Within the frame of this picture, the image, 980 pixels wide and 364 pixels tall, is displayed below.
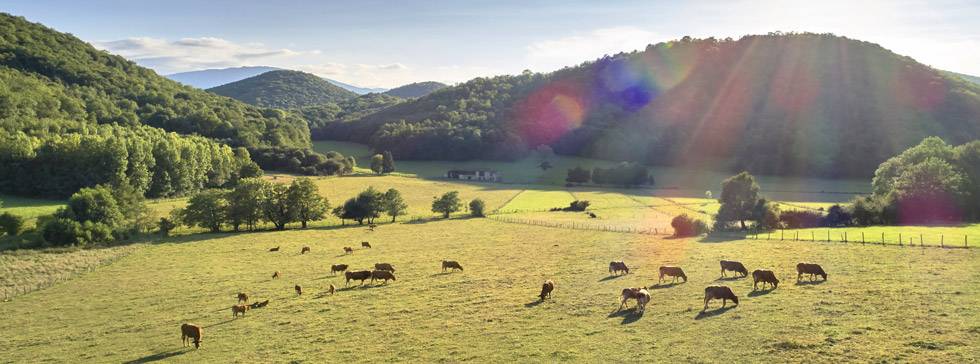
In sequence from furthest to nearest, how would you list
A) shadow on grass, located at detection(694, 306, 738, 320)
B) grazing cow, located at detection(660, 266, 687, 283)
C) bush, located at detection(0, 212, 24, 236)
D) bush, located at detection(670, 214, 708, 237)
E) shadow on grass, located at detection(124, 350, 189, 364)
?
bush, located at detection(0, 212, 24, 236) < bush, located at detection(670, 214, 708, 237) < grazing cow, located at detection(660, 266, 687, 283) < shadow on grass, located at detection(694, 306, 738, 320) < shadow on grass, located at detection(124, 350, 189, 364)

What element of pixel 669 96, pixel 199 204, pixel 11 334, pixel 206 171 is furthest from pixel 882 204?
pixel 669 96

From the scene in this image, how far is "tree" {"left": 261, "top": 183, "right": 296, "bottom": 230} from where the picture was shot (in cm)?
7006

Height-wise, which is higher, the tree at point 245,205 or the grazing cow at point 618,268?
the tree at point 245,205

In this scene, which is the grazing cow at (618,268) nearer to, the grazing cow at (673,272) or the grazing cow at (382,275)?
the grazing cow at (673,272)

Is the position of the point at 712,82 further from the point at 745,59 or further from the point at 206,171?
the point at 206,171

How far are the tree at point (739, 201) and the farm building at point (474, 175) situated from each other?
77.8 metres

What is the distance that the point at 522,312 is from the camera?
2605 centimetres

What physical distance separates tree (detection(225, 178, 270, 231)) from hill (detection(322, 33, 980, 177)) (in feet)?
300

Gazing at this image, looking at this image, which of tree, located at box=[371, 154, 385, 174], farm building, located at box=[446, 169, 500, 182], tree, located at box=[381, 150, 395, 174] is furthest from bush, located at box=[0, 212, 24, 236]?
tree, located at box=[381, 150, 395, 174]

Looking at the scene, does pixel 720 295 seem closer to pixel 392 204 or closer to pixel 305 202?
pixel 392 204

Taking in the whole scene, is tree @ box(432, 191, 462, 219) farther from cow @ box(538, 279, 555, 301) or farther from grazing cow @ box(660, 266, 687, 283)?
cow @ box(538, 279, 555, 301)

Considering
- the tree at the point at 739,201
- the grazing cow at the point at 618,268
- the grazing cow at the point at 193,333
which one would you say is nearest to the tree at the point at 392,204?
the tree at the point at 739,201

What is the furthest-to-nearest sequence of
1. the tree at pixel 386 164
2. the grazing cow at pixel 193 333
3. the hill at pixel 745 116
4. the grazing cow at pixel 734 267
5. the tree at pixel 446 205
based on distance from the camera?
the tree at pixel 386 164 → the hill at pixel 745 116 → the tree at pixel 446 205 → the grazing cow at pixel 734 267 → the grazing cow at pixel 193 333

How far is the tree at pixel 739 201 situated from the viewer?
189 feet
